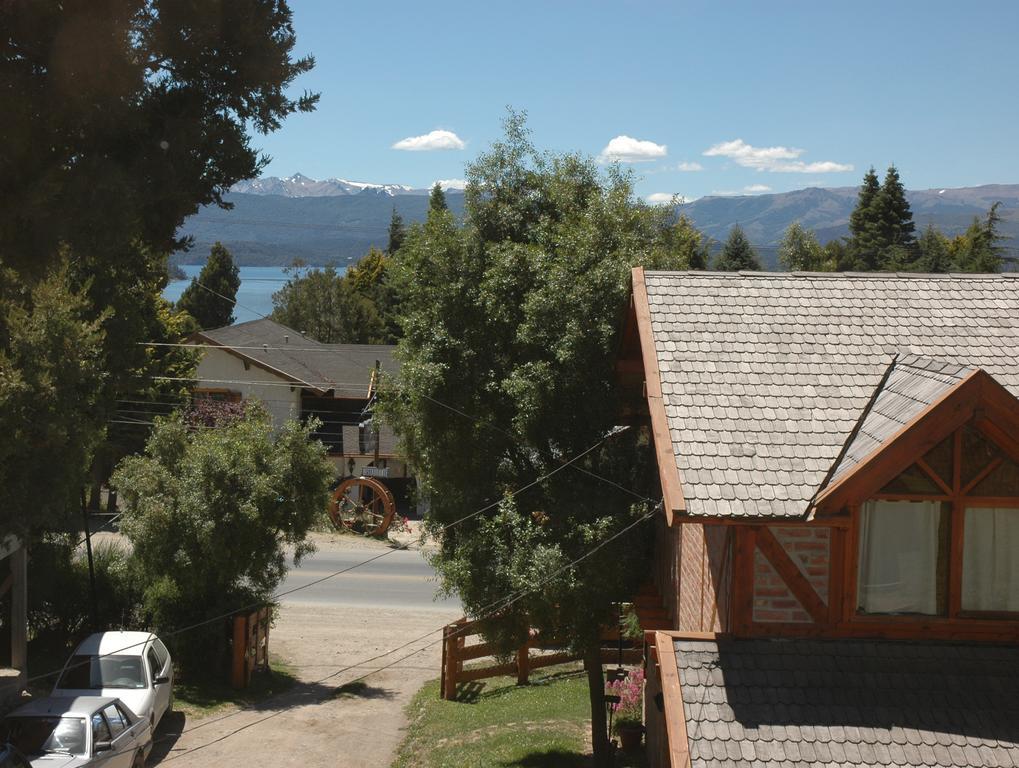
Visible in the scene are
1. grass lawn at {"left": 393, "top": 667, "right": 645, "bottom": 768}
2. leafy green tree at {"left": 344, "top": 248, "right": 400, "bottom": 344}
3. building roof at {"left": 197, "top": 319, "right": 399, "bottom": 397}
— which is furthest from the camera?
leafy green tree at {"left": 344, "top": 248, "right": 400, "bottom": 344}

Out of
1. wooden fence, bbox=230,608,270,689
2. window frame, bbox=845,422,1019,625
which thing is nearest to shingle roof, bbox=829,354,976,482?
window frame, bbox=845,422,1019,625

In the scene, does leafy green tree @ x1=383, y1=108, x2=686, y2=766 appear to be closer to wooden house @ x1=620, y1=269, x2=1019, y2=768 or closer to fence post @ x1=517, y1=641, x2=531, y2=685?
wooden house @ x1=620, y1=269, x2=1019, y2=768

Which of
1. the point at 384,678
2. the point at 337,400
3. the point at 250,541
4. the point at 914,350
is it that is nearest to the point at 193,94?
the point at 914,350

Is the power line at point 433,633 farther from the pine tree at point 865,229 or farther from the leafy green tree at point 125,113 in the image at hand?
the pine tree at point 865,229

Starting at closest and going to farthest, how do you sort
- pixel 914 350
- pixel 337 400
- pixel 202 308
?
1. pixel 914 350
2. pixel 337 400
3. pixel 202 308

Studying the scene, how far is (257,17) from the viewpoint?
36.6 feet

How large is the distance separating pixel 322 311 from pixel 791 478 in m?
64.0

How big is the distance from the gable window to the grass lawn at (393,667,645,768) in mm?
7708

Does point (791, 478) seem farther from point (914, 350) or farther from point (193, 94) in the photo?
point (193, 94)

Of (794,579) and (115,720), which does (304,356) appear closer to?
(115,720)

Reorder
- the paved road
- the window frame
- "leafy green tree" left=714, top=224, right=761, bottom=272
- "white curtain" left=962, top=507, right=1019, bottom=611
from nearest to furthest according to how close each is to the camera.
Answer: the window frame
"white curtain" left=962, top=507, right=1019, bottom=611
the paved road
"leafy green tree" left=714, top=224, right=761, bottom=272

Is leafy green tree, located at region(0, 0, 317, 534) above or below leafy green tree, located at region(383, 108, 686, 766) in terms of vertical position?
above

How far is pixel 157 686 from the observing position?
653 inches

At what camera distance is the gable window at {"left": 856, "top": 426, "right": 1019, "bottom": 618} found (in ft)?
28.1
